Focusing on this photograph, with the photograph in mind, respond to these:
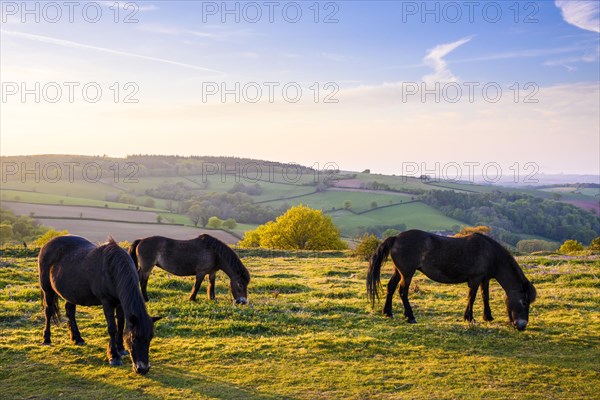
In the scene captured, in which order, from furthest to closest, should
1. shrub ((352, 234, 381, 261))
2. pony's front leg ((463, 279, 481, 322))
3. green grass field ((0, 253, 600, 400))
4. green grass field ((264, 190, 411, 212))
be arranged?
1. green grass field ((264, 190, 411, 212))
2. shrub ((352, 234, 381, 261))
3. pony's front leg ((463, 279, 481, 322))
4. green grass field ((0, 253, 600, 400))

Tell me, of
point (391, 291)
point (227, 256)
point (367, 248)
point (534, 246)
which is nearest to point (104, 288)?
point (227, 256)

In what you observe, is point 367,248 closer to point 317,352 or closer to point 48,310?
point 317,352

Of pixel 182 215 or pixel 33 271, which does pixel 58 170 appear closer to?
pixel 182 215

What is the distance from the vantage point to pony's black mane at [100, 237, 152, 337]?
8.91 m

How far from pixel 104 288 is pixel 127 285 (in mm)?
804

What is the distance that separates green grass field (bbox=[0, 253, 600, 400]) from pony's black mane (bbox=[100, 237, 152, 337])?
112cm

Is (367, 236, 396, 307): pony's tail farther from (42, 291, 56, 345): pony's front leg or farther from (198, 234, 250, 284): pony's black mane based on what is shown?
(42, 291, 56, 345): pony's front leg

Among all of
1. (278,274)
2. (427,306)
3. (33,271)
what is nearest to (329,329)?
(427,306)

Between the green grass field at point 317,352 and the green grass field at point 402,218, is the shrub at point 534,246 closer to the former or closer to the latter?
the green grass field at point 402,218

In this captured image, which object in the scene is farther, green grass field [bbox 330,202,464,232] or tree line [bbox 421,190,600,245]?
green grass field [bbox 330,202,464,232]

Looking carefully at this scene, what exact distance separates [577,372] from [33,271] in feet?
75.0

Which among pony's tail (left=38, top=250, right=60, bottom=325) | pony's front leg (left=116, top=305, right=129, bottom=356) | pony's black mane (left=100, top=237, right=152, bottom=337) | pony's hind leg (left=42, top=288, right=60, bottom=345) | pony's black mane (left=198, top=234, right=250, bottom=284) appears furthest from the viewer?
pony's black mane (left=198, top=234, right=250, bottom=284)

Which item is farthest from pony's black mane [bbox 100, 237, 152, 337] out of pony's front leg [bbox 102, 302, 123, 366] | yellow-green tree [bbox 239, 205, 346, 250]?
yellow-green tree [bbox 239, 205, 346, 250]

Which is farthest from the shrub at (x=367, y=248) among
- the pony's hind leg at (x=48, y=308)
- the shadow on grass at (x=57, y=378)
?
the shadow on grass at (x=57, y=378)
